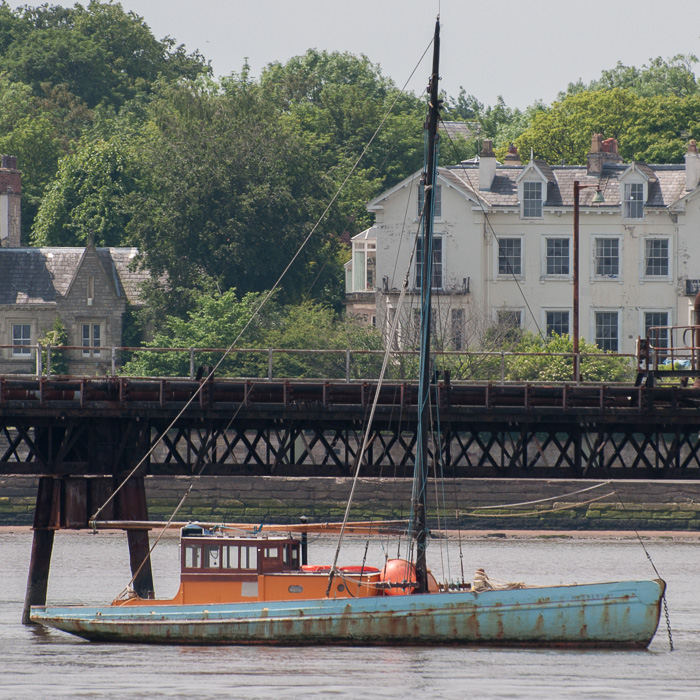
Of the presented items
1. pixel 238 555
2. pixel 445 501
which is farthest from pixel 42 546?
pixel 445 501

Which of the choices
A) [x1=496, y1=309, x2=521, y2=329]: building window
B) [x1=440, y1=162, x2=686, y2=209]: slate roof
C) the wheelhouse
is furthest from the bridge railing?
the wheelhouse

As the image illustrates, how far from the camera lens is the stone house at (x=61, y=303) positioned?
3529 inches

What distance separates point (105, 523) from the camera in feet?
136

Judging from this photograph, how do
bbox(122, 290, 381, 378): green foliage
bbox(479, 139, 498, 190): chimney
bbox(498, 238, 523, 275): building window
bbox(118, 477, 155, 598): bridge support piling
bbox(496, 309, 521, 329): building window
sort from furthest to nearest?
1. bbox(479, 139, 498, 190): chimney
2. bbox(498, 238, 523, 275): building window
3. bbox(496, 309, 521, 329): building window
4. bbox(122, 290, 381, 378): green foliage
5. bbox(118, 477, 155, 598): bridge support piling

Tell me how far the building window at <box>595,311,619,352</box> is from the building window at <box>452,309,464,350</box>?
730 centimetres

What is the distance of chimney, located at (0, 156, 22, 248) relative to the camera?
97312mm

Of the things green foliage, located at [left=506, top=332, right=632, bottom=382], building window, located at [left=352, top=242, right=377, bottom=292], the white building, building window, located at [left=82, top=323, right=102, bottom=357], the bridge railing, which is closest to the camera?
the bridge railing

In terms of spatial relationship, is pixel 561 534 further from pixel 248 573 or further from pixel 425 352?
pixel 248 573

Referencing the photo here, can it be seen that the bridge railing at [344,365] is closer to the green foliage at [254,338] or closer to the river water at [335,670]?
the green foliage at [254,338]

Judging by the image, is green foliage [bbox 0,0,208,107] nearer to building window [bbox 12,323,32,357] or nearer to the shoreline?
building window [bbox 12,323,32,357]

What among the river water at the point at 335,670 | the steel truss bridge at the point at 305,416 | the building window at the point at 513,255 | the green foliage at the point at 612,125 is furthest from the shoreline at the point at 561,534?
the green foliage at the point at 612,125

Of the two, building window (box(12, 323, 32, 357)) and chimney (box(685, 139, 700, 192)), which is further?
building window (box(12, 323, 32, 357))

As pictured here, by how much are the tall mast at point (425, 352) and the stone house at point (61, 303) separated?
49.9 m

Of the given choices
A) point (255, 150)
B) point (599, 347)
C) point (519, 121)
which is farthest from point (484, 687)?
point (519, 121)
